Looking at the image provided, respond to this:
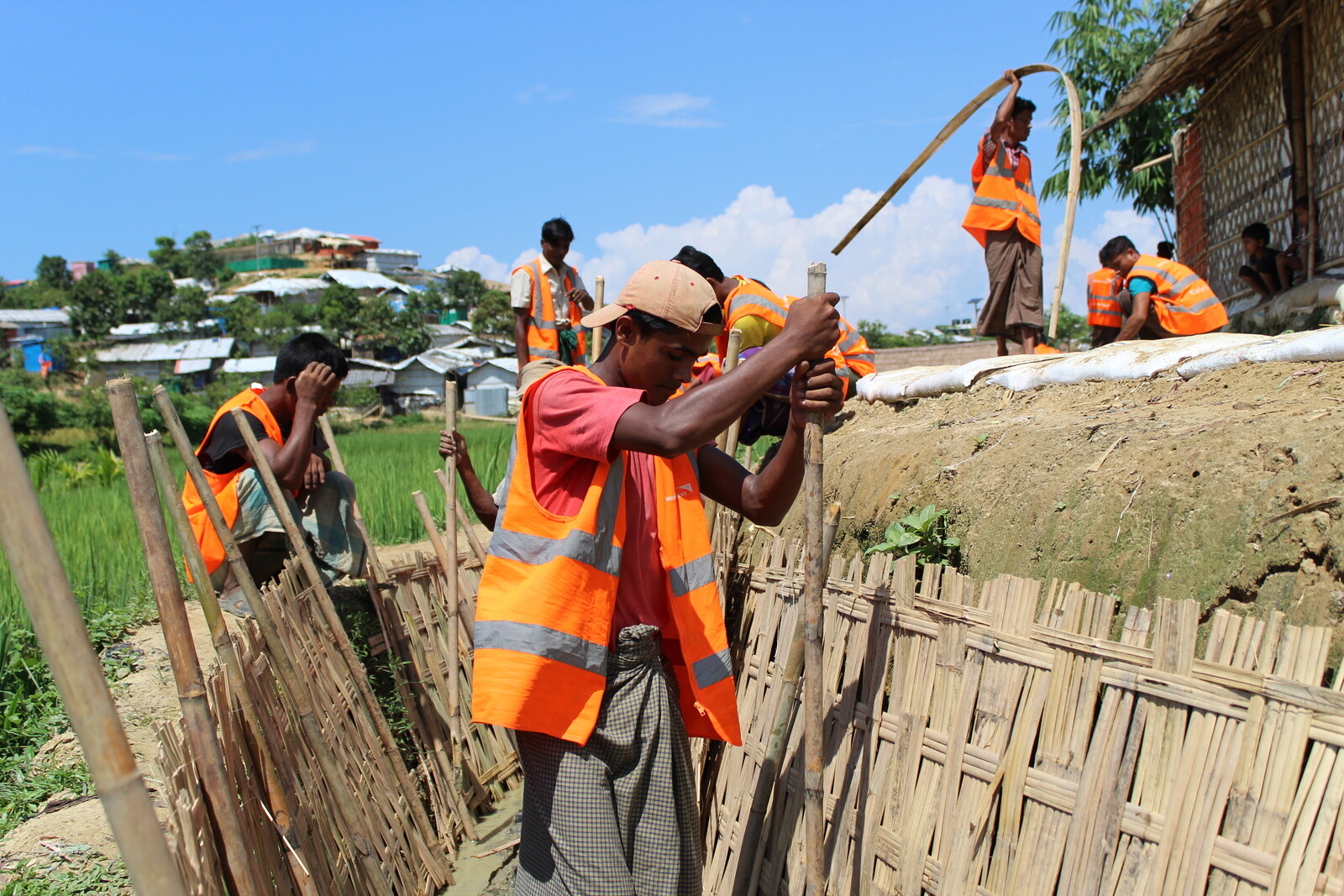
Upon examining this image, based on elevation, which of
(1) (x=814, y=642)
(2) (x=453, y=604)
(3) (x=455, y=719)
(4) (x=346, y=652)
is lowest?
(3) (x=455, y=719)

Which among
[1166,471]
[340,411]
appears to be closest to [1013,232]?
[1166,471]

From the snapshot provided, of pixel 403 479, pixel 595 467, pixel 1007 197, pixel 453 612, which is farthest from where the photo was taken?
pixel 403 479

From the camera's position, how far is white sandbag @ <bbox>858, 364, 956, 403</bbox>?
5.20 m

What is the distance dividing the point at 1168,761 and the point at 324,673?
282 centimetres

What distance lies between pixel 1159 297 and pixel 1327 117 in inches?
88.3

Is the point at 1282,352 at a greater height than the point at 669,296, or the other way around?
the point at 1282,352

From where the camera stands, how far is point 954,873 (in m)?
2.13

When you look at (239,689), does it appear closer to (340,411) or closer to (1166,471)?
(1166,471)

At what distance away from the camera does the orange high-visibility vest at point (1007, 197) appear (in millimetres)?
5918

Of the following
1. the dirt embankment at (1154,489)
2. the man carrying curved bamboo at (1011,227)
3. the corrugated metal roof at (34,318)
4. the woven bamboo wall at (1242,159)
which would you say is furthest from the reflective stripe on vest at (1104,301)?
the corrugated metal roof at (34,318)

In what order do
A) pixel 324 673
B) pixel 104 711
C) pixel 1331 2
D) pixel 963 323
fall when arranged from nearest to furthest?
pixel 104 711
pixel 324 673
pixel 1331 2
pixel 963 323

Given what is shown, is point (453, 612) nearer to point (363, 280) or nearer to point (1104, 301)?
point (1104, 301)

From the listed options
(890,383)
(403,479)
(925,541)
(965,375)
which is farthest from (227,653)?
(403,479)

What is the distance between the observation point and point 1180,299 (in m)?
6.07
